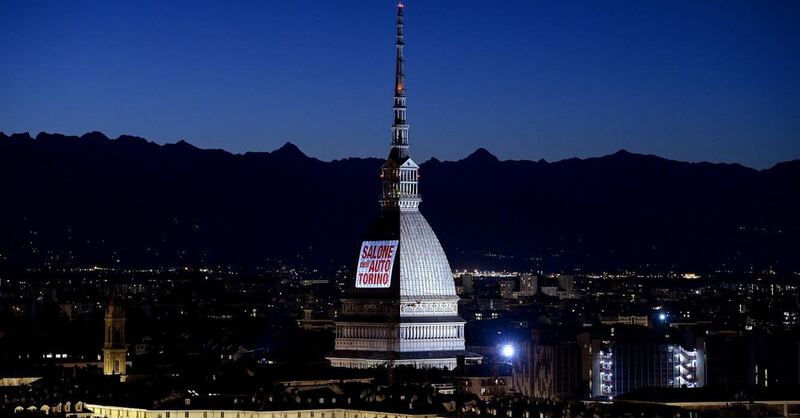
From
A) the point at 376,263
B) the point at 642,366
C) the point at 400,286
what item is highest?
the point at 376,263

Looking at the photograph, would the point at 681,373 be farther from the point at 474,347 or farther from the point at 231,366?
the point at 231,366

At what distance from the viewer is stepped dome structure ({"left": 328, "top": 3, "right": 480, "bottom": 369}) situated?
138 meters

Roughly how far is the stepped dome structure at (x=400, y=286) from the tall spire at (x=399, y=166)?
5 cm

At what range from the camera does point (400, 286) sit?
13925 cm

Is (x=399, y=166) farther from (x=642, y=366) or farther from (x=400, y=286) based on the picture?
(x=642, y=366)

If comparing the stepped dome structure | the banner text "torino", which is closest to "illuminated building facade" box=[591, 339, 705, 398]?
the stepped dome structure

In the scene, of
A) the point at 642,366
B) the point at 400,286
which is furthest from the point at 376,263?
the point at 642,366

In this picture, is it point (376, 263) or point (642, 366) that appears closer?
point (376, 263)

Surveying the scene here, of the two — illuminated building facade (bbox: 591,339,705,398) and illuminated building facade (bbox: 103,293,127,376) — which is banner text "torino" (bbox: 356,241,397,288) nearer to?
illuminated building facade (bbox: 591,339,705,398)

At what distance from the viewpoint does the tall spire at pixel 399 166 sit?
139125 millimetres

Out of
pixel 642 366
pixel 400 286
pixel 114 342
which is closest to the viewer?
pixel 114 342

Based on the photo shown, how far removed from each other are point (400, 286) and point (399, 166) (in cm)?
651

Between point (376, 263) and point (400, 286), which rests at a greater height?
point (376, 263)

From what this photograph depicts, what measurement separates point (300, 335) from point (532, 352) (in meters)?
40.3
